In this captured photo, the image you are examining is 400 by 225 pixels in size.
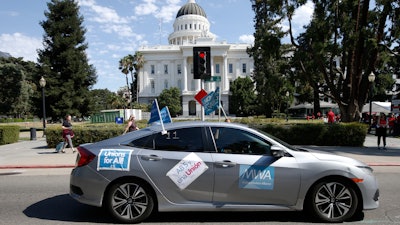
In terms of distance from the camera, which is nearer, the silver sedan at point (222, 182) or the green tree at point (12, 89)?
the silver sedan at point (222, 182)

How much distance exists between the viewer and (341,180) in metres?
4.74

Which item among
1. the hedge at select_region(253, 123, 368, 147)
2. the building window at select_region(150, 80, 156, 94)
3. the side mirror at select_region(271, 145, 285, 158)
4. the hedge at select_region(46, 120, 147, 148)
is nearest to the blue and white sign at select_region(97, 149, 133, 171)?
the side mirror at select_region(271, 145, 285, 158)

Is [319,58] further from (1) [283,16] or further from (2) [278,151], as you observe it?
(2) [278,151]

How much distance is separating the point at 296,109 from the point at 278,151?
72.3 metres

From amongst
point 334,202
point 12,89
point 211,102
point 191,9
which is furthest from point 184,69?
point 334,202

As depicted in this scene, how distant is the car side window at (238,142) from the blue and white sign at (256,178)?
288 mm

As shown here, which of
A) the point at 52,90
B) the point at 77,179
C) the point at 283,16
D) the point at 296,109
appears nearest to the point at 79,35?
the point at 52,90

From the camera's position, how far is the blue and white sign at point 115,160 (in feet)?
15.4

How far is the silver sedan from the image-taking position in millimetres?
4652

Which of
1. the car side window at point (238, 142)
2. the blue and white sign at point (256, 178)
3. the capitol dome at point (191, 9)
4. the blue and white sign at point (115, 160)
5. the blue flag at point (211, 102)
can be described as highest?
the capitol dome at point (191, 9)

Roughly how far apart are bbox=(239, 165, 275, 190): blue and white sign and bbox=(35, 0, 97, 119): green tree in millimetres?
32329

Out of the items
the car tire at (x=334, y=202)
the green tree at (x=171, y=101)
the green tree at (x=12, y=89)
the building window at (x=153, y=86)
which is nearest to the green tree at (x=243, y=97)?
the green tree at (x=171, y=101)

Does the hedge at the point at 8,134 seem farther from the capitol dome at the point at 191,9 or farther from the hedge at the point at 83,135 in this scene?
the capitol dome at the point at 191,9

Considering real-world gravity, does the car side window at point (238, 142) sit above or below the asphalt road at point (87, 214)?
above
